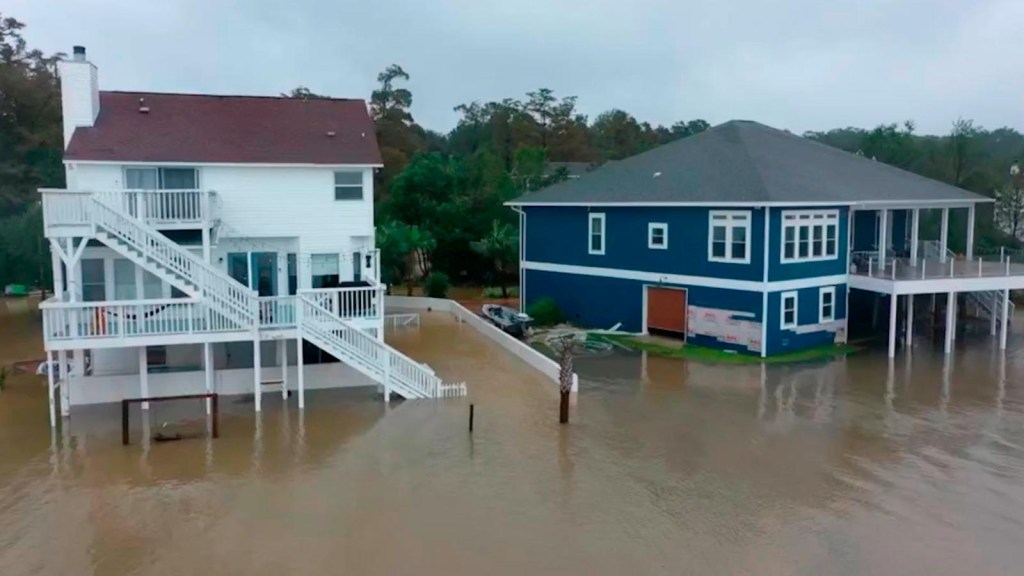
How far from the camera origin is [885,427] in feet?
61.8

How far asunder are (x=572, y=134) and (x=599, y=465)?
6434 centimetres

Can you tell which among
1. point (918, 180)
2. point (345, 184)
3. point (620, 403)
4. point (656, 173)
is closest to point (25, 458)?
point (345, 184)

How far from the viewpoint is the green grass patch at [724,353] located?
26.1m

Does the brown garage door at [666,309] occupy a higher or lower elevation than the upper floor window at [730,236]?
lower

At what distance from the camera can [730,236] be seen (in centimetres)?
2727

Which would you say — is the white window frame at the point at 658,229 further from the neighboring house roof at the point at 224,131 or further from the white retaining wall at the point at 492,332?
the neighboring house roof at the point at 224,131

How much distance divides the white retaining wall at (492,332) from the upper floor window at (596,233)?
16.3 feet

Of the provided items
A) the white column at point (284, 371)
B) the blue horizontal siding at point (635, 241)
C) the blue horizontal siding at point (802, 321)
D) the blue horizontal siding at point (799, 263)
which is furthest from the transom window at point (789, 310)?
the white column at point (284, 371)

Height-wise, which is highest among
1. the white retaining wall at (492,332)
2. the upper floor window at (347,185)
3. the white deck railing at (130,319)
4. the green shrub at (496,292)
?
the upper floor window at (347,185)

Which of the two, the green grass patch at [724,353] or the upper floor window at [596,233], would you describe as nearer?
the green grass patch at [724,353]

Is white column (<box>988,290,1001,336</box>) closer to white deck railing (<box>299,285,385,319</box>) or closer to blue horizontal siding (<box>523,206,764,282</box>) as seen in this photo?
blue horizontal siding (<box>523,206,764,282</box>)

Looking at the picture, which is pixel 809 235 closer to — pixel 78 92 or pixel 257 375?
pixel 257 375

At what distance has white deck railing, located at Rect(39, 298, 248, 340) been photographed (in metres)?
18.5

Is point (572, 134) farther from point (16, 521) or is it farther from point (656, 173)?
point (16, 521)
